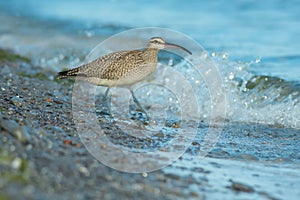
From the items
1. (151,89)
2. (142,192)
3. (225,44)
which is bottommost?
(142,192)

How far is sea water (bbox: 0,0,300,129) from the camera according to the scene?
9180 millimetres

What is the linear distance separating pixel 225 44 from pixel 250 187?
8877 mm

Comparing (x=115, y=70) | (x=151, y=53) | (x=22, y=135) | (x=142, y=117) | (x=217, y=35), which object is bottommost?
(x=22, y=135)

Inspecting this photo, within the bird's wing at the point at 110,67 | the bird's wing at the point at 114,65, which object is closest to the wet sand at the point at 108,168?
the bird's wing at the point at 110,67

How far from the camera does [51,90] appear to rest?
890 centimetres

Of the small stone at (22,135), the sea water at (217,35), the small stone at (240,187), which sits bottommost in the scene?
the small stone at (240,187)

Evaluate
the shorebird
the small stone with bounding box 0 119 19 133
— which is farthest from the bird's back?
the small stone with bounding box 0 119 19 133

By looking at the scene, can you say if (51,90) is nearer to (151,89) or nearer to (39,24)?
(151,89)

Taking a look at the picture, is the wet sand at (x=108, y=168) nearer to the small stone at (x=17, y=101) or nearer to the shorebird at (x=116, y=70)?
the small stone at (x=17, y=101)

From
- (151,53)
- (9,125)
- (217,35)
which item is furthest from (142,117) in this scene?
(217,35)

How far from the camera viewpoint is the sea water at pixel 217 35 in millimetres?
9180

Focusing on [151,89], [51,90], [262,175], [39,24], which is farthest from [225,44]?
[262,175]

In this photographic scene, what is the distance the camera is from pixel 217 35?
1434 cm

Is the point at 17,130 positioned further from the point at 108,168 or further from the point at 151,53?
the point at 151,53
